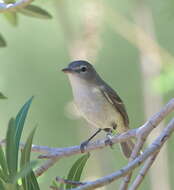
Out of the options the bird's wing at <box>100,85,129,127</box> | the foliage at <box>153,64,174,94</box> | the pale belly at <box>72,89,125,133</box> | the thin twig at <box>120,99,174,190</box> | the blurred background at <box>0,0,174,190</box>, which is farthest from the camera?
the blurred background at <box>0,0,174,190</box>

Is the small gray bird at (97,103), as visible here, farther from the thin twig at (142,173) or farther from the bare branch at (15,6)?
the thin twig at (142,173)

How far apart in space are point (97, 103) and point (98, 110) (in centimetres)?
8

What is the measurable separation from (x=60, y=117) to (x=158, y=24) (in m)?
1.84

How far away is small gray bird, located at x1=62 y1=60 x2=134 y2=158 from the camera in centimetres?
539

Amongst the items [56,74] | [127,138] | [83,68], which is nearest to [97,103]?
[83,68]

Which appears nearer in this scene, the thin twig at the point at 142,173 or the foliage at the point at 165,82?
the thin twig at the point at 142,173

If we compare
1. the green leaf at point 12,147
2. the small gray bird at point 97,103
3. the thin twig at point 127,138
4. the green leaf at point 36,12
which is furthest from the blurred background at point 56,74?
the green leaf at point 12,147

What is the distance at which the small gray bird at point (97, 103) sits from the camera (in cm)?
539

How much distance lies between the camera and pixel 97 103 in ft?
18.0

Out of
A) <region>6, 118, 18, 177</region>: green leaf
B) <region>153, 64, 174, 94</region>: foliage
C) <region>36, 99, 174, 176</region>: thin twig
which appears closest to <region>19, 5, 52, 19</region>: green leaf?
<region>36, 99, 174, 176</region>: thin twig

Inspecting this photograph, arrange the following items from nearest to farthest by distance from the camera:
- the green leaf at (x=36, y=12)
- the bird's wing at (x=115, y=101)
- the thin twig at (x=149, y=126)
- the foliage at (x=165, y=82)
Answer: the thin twig at (x=149, y=126)
the green leaf at (x=36, y=12)
the foliage at (x=165, y=82)
the bird's wing at (x=115, y=101)

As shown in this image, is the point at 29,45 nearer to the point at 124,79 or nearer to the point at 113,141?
the point at 124,79

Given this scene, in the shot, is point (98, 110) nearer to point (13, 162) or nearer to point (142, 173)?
point (142, 173)

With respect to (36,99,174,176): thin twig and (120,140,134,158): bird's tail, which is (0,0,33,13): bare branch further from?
(120,140,134,158): bird's tail
